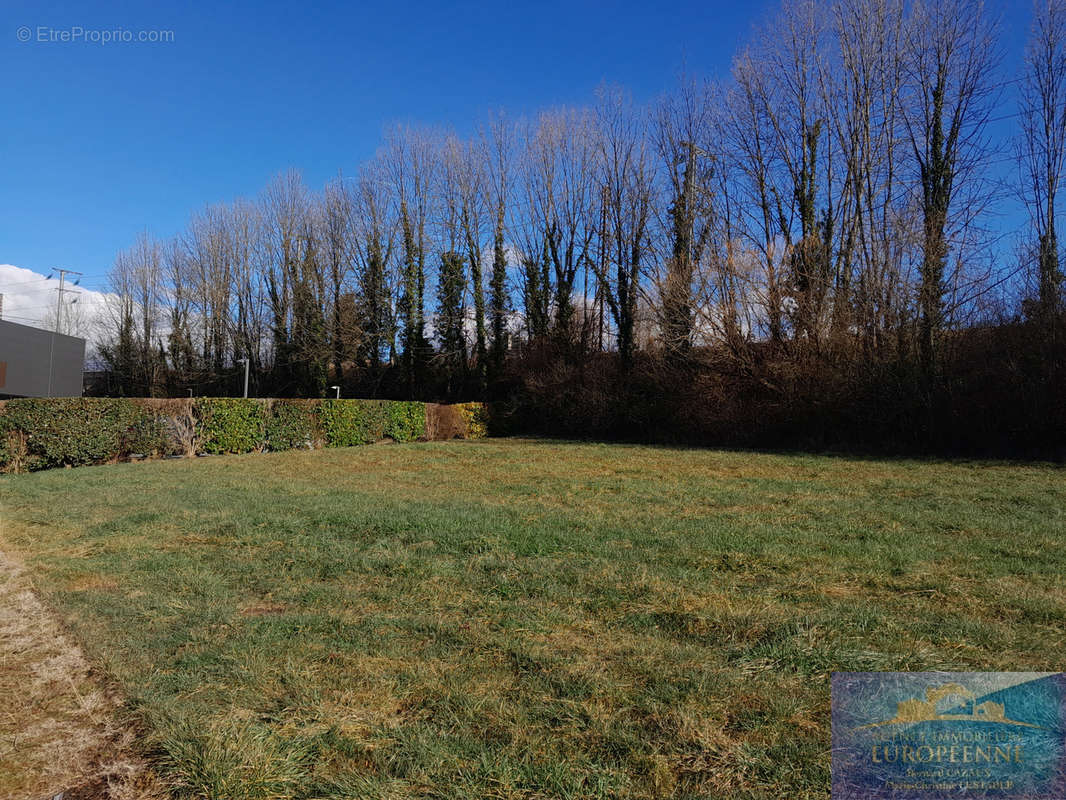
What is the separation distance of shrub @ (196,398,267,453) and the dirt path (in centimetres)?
1165

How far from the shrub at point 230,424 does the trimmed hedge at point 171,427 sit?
2cm

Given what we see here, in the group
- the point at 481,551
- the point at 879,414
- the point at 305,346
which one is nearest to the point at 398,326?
the point at 305,346

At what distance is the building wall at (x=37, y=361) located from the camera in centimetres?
3034

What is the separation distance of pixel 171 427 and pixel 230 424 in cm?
139

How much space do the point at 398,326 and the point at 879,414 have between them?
22.6 m

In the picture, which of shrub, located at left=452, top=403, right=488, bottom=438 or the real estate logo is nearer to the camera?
the real estate logo

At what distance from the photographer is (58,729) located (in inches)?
96.0

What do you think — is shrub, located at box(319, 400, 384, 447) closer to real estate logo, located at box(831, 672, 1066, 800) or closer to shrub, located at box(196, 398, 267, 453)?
shrub, located at box(196, 398, 267, 453)

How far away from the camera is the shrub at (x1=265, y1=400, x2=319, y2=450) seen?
1581 cm

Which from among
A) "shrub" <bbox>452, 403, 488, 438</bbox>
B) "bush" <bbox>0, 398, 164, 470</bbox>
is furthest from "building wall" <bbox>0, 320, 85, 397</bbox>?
"bush" <bbox>0, 398, 164, 470</bbox>

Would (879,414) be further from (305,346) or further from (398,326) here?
(305,346)

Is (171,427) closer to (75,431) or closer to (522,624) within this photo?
(75,431)

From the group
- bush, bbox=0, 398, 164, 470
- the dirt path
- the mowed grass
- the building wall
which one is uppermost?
the building wall

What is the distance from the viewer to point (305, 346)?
32969 mm
